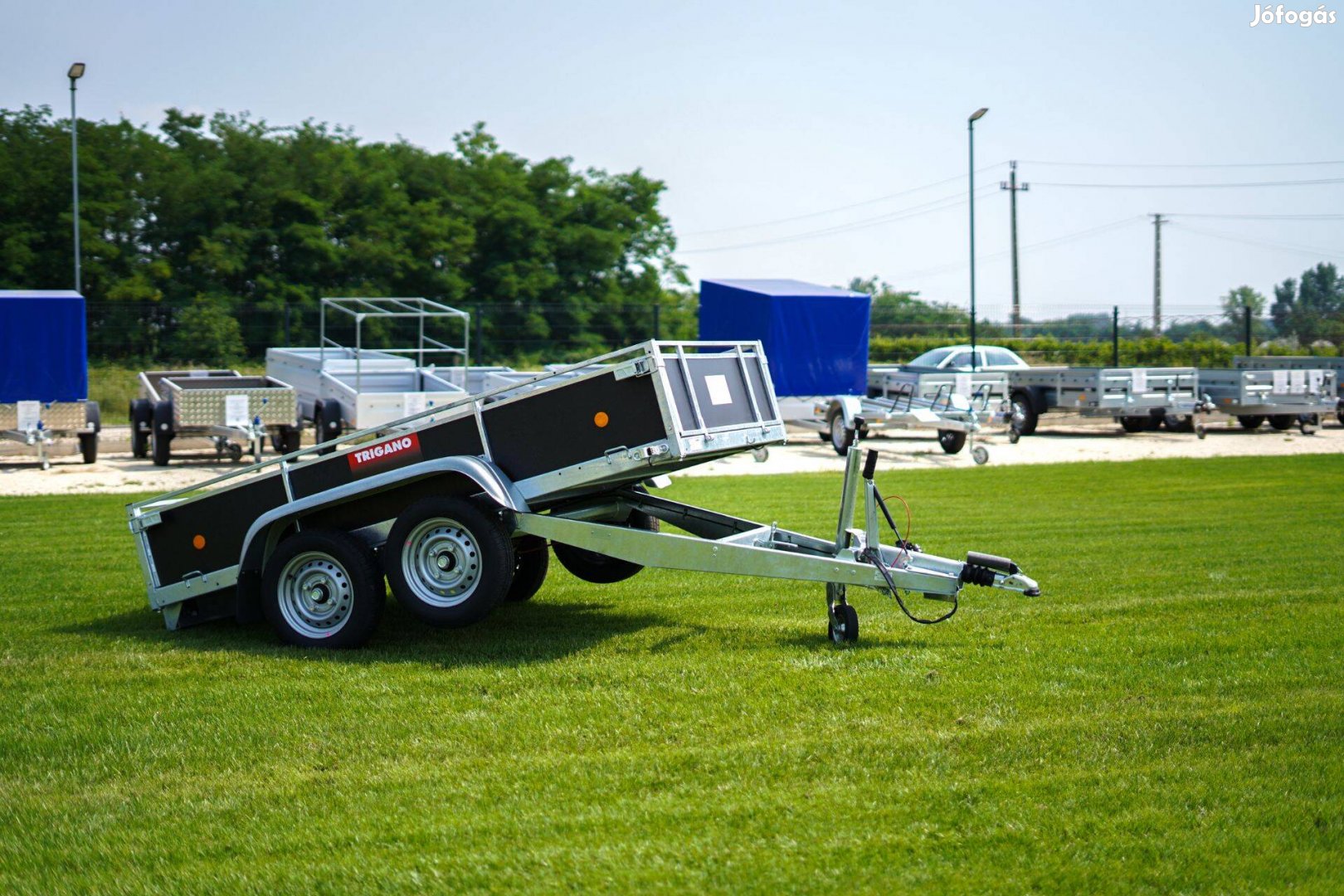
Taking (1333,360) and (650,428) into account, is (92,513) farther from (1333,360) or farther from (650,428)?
(1333,360)

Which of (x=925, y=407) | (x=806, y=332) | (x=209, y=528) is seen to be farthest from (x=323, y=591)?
(x=806, y=332)

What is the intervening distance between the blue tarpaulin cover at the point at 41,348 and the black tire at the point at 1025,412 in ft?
58.9

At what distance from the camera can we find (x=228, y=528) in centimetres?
836

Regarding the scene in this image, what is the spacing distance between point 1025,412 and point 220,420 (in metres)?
16.3

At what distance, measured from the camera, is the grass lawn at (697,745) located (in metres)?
4.54

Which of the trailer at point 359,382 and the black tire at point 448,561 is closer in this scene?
the black tire at point 448,561

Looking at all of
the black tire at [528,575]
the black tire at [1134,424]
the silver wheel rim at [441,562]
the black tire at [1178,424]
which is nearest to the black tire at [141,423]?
the black tire at [528,575]

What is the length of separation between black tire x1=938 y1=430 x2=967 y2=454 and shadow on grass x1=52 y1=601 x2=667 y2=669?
50.5 feet

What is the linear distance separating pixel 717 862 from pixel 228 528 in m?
4.92

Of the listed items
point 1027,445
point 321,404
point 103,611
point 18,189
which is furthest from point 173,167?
point 103,611

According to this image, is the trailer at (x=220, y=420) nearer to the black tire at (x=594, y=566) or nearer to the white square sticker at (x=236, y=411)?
the white square sticker at (x=236, y=411)

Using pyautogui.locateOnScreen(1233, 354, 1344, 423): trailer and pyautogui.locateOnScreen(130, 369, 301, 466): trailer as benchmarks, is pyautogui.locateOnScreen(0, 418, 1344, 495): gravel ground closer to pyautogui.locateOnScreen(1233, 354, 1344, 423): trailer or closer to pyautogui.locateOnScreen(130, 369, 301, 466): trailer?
pyautogui.locateOnScreen(130, 369, 301, 466): trailer

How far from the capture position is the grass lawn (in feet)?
14.9

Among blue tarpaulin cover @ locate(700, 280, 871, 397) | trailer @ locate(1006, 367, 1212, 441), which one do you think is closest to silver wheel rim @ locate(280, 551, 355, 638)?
Result: blue tarpaulin cover @ locate(700, 280, 871, 397)
